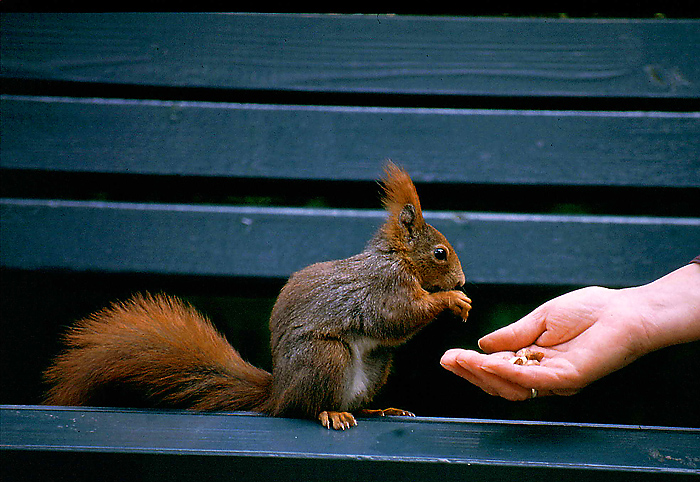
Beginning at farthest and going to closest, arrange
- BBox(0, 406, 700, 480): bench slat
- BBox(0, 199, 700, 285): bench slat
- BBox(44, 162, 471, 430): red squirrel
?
BBox(0, 199, 700, 285): bench slat
BBox(44, 162, 471, 430): red squirrel
BBox(0, 406, 700, 480): bench slat

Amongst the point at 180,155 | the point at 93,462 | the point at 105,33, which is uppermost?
the point at 105,33

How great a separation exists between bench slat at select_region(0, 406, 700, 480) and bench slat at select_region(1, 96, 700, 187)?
60 centimetres

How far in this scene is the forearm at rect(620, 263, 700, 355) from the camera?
70 cm

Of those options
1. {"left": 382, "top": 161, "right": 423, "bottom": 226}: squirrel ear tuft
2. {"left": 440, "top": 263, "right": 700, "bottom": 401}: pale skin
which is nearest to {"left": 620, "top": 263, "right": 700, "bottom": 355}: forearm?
{"left": 440, "top": 263, "right": 700, "bottom": 401}: pale skin

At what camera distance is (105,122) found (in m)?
1.15

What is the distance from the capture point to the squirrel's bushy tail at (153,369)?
0.81 metres

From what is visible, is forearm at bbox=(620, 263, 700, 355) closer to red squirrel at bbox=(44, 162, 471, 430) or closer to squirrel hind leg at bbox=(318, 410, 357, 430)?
red squirrel at bbox=(44, 162, 471, 430)

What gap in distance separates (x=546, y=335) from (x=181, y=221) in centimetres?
87

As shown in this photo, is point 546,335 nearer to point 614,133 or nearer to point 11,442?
point 614,133

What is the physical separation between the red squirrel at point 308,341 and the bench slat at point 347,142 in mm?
330

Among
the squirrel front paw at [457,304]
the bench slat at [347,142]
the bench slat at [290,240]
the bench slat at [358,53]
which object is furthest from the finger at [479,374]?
the bench slat at [358,53]

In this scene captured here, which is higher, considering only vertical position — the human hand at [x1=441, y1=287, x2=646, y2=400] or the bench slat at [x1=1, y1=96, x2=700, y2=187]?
the bench slat at [x1=1, y1=96, x2=700, y2=187]

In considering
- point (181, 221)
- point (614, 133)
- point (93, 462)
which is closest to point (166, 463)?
point (93, 462)

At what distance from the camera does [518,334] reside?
0.80 metres
